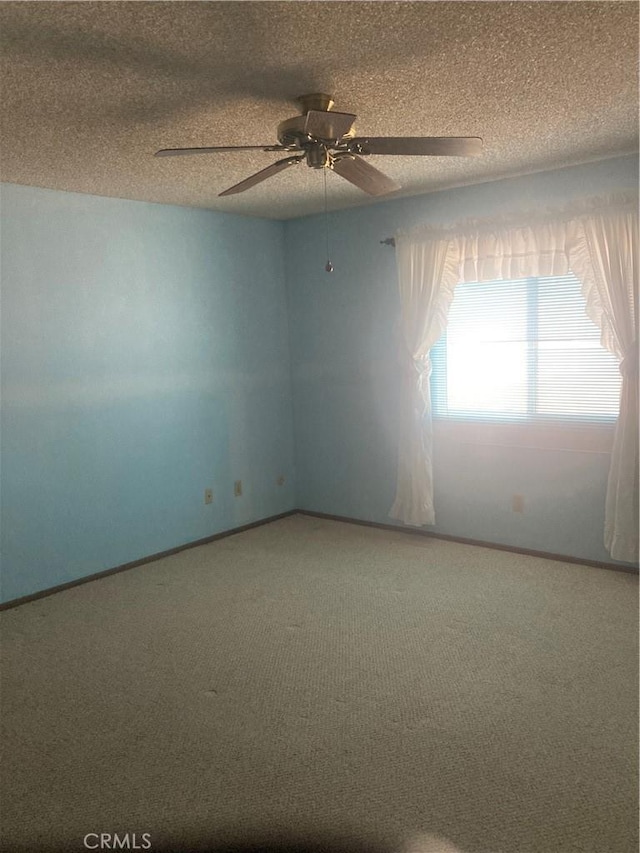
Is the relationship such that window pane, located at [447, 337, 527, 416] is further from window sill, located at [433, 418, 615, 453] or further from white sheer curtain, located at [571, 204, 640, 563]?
white sheer curtain, located at [571, 204, 640, 563]

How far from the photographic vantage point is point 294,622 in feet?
11.7

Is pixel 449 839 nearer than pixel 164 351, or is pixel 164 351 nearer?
pixel 449 839

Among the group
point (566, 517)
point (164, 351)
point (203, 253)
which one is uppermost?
point (203, 253)

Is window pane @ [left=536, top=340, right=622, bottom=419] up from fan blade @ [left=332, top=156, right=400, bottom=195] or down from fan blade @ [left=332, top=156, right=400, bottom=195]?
down

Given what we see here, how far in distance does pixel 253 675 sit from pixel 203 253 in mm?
3046

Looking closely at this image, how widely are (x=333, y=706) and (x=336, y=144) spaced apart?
219 cm

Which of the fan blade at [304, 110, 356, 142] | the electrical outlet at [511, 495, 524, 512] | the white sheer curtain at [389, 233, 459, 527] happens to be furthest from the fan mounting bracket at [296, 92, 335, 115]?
the electrical outlet at [511, 495, 524, 512]

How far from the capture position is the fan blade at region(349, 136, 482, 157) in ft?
7.91

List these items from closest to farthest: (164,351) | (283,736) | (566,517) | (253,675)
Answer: (283,736)
(253,675)
(566,517)
(164,351)

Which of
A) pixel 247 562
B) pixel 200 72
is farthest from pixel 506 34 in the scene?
pixel 247 562

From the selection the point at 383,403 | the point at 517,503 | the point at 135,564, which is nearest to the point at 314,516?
the point at 383,403

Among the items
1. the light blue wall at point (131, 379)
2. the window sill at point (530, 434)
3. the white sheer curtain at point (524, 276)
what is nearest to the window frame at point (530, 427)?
the window sill at point (530, 434)

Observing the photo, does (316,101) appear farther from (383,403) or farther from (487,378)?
(383,403)

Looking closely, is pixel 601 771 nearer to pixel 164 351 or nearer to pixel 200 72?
pixel 200 72
